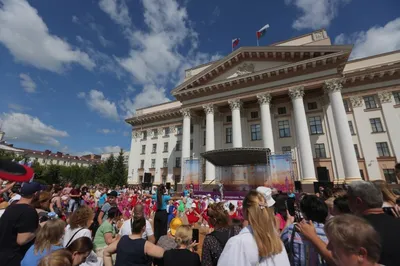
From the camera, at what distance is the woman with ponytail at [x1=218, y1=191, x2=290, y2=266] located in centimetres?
170

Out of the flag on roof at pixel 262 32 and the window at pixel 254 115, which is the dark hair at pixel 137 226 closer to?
the window at pixel 254 115

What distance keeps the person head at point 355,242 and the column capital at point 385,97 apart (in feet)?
91.9

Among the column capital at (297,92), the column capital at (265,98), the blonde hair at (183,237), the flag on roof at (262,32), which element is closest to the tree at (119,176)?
the column capital at (265,98)

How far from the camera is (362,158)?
68.0 ft

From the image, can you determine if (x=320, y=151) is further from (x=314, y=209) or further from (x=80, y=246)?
(x=80, y=246)

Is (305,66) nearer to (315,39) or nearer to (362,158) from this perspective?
(315,39)

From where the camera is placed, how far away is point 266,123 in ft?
72.4

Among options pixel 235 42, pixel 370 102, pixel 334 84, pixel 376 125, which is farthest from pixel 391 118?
pixel 235 42

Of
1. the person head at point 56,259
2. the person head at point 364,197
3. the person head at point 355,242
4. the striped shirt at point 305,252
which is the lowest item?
the striped shirt at point 305,252

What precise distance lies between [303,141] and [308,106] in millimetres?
6946

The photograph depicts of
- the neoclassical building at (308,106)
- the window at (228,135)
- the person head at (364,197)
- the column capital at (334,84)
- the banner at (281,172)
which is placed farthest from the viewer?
the window at (228,135)

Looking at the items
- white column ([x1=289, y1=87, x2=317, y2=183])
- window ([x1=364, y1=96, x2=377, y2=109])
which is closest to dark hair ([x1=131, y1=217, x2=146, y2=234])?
white column ([x1=289, y1=87, x2=317, y2=183])

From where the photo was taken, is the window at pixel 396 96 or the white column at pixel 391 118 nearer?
the white column at pixel 391 118

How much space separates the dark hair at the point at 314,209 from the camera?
2338 mm
